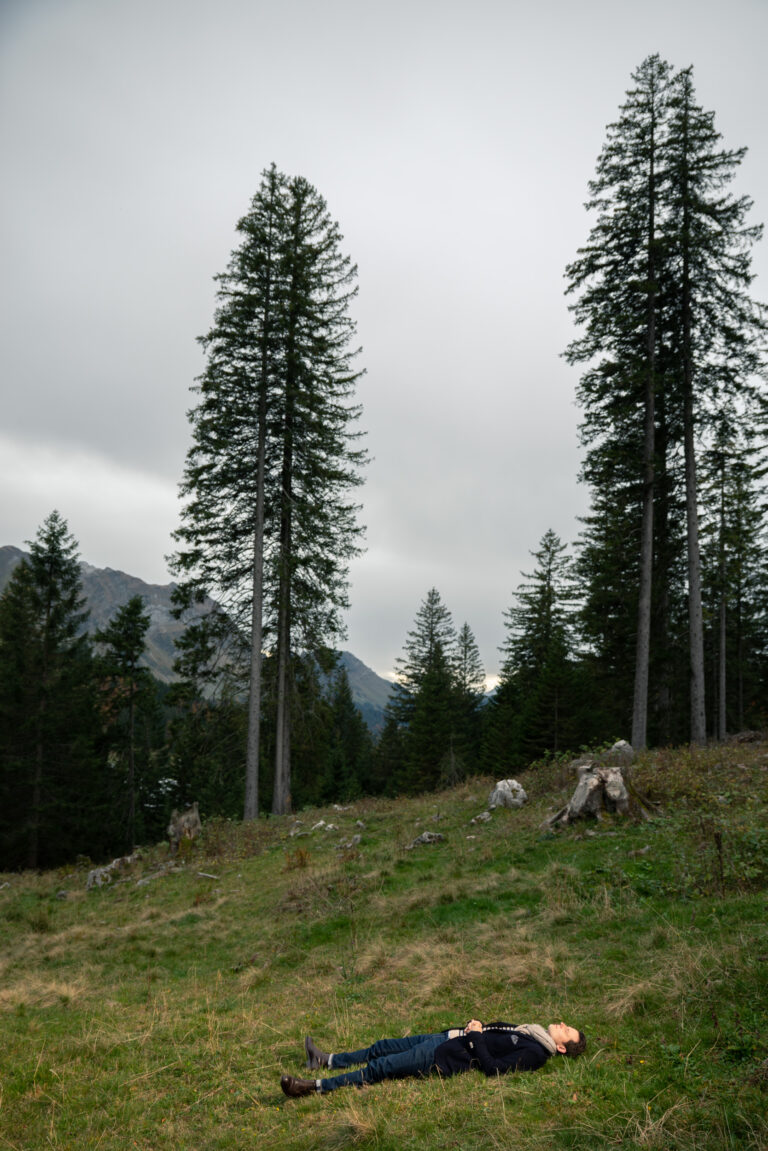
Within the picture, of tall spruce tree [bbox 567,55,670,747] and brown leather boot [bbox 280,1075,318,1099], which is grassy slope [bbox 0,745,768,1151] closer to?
brown leather boot [bbox 280,1075,318,1099]

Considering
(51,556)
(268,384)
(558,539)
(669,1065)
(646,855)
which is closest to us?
(669,1065)

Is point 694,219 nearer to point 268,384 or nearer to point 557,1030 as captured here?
point 268,384

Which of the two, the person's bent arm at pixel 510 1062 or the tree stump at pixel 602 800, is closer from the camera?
the person's bent arm at pixel 510 1062

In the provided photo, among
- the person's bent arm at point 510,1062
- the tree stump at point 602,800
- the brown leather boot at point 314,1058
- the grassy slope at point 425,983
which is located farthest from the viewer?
the tree stump at point 602,800

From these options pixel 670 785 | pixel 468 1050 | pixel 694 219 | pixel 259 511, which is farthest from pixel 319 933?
pixel 694 219

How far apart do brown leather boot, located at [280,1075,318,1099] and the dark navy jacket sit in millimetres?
975

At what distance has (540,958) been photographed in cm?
587

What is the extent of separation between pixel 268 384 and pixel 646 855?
1634cm

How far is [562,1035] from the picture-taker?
4094mm

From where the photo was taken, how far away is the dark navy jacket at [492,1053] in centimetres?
395

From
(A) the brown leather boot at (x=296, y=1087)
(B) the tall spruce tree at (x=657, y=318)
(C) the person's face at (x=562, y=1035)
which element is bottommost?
(A) the brown leather boot at (x=296, y=1087)

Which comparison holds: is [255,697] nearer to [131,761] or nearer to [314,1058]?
[314,1058]

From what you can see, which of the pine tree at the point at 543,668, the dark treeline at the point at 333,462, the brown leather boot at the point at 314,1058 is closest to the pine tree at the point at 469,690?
the pine tree at the point at 543,668

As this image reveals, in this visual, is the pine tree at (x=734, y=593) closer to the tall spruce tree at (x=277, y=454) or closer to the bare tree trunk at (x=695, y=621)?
the bare tree trunk at (x=695, y=621)
